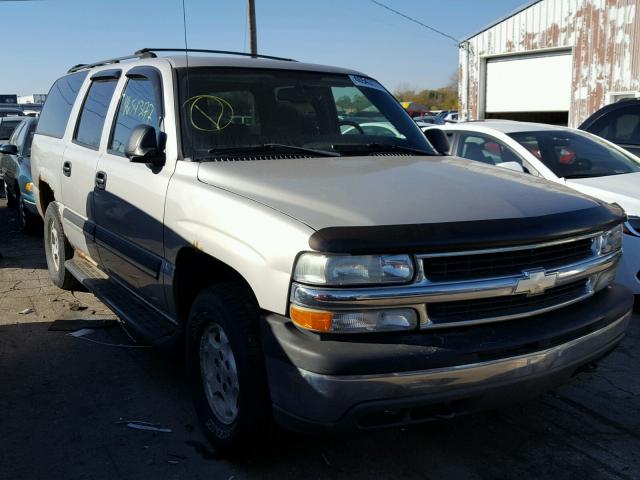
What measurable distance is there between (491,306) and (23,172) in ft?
25.6

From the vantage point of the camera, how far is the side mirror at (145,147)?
3.53 meters

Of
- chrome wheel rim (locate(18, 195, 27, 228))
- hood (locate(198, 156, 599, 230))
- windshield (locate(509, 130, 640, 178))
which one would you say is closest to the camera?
hood (locate(198, 156, 599, 230))

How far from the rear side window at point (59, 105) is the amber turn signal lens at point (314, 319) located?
391 centimetres

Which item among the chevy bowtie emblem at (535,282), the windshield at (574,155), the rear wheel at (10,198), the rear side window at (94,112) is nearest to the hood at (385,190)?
the chevy bowtie emblem at (535,282)

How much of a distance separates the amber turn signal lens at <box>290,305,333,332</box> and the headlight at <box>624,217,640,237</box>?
364 centimetres

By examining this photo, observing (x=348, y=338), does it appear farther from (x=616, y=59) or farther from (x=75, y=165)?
(x=616, y=59)

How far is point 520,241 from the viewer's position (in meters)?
2.61

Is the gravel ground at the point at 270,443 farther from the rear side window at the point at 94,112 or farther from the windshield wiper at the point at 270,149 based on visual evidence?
the rear side window at the point at 94,112

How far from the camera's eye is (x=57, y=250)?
5934 mm

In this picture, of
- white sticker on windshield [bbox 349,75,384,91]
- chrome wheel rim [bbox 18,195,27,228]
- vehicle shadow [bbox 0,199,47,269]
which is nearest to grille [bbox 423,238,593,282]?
white sticker on windshield [bbox 349,75,384,91]

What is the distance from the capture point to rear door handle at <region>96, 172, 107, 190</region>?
4332mm

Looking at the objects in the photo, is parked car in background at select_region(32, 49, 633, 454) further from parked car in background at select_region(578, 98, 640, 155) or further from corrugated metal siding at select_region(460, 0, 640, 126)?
corrugated metal siding at select_region(460, 0, 640, 126)

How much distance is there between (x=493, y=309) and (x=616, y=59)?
16388 millimetres

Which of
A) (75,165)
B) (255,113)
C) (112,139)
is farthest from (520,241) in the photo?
(75,165)
